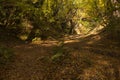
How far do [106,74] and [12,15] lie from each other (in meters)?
9.14

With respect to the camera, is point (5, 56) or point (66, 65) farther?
point (5, 56)

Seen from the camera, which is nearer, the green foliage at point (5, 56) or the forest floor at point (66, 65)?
the forest floor at point (66, 65)

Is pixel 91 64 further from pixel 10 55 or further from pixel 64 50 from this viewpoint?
pixel 10 55

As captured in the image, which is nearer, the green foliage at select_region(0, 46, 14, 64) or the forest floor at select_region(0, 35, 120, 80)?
the forest floor at select_region(0, 35, 120, 80)

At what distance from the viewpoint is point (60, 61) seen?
31.4 ft

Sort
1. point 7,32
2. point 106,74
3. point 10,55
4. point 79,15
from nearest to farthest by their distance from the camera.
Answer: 1. point 106,74
2. point 10,55
3. point 7,32
4. point 79,15

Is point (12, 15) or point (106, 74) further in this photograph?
point (12, 15)

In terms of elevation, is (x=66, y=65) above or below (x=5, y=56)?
below

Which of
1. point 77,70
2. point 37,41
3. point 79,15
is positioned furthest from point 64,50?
point 79,15

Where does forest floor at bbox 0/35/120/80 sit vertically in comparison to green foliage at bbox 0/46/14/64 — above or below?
below

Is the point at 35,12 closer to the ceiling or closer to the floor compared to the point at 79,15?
closer to the ceiling

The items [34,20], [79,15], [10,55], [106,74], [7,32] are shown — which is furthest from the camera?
[79,15]

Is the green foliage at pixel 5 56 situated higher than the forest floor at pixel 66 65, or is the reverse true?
the green foliage at pixel 5 56

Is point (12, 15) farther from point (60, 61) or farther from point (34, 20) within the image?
point (60, 61)
